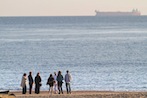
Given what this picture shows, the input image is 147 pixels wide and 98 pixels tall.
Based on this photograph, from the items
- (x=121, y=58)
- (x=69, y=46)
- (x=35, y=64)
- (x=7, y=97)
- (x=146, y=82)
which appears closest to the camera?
(x=7, y=97)

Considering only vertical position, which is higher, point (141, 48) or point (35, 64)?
point (141, 48)

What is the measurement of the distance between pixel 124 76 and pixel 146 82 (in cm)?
528

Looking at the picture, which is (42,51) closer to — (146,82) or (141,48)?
(141,48)

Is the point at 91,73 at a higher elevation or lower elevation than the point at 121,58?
lower

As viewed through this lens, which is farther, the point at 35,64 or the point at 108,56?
the point at 108,56

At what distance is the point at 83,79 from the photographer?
172ft

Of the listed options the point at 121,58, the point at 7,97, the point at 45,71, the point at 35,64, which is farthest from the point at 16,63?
the point at 7,97

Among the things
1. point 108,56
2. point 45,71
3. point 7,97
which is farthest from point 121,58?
point 7,97

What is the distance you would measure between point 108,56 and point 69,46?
74.7ft

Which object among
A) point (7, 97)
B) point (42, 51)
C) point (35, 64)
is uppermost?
point (42, 51)

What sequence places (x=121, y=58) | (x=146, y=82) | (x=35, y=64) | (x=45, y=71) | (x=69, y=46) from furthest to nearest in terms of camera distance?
(x=69, y=46) → (x=121, y=58) → (x=35, y=64) → (x=45, y=71) → (x=146, y=82)

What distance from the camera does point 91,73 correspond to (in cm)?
5766

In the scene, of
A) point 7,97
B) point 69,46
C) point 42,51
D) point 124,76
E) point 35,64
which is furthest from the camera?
point 69,46

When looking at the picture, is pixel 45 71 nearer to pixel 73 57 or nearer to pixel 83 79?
pixel 83 79
